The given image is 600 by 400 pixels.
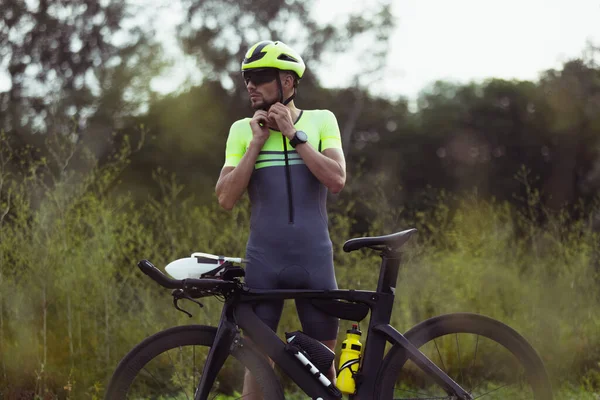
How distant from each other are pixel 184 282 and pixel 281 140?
68 cm

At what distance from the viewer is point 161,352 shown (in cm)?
333

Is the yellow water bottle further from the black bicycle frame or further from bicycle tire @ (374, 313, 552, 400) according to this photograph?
bicycle tire @ (374, 313, 552, 400)

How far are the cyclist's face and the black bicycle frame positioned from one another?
76 centimetres

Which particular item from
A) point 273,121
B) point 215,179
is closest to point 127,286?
point 273,121

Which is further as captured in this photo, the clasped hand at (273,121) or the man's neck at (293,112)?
the man's neck at (293,112)

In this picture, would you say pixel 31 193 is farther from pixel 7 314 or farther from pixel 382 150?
pixel 382 150

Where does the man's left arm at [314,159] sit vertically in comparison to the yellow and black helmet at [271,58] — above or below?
below

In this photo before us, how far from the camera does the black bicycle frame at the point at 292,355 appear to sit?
333 cm

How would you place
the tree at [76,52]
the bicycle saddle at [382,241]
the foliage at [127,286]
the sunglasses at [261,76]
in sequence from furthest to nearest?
the tree at [76,52]
the foliage at [127,286]
the sunglasses at [261,76]
the bicycle saddle at [382,241]

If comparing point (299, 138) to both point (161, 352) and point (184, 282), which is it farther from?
point (161, 352)

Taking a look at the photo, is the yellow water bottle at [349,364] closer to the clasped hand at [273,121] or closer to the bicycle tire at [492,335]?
the bicycle tire at [492,335]

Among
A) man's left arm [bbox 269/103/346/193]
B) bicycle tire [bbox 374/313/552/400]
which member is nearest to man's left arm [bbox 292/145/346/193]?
man's left arm [bbox 269/103/346/193]

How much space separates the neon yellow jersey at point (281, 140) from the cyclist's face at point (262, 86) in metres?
0.11

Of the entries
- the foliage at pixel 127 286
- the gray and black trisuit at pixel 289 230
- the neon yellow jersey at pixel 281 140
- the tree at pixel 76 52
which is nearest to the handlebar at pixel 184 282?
the gray and black trisuit at pixel 289 230
